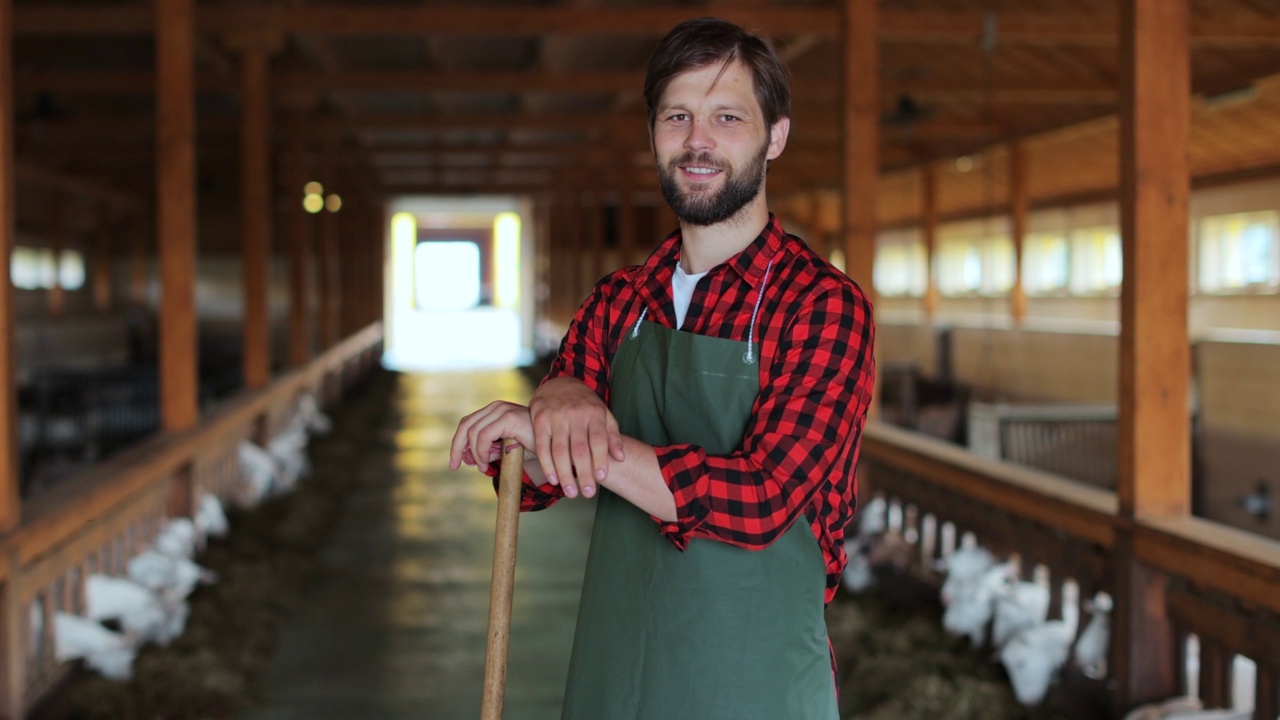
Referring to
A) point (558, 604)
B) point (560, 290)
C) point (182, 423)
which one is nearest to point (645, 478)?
point (558, 604)

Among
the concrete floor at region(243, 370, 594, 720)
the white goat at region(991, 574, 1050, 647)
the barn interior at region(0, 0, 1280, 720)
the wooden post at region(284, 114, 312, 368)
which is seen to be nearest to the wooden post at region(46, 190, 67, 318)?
the barn interior at region(0, 0, 1280, 720)

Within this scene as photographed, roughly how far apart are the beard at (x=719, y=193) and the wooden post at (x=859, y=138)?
469 cm

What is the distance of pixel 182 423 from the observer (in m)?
6.09

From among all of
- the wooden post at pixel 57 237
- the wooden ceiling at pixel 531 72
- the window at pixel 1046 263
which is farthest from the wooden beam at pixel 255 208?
the window at pixel 1046 263

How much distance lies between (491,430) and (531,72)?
976 centimetres

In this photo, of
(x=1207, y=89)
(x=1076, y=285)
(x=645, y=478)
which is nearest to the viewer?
(x=645, y=478)

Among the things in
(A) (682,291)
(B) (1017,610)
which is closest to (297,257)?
(B) (1017,610)

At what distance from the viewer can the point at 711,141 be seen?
1.41 meters

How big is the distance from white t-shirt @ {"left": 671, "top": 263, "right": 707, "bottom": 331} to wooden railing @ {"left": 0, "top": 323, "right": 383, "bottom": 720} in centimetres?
252

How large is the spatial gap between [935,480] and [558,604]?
1.67 m

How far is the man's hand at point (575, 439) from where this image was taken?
1.26m

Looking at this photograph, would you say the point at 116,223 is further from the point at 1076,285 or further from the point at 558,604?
the point at 558,604

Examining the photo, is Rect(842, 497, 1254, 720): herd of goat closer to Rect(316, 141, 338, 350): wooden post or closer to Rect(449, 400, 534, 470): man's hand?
Rect(449, 400, 534, 470): man's hand

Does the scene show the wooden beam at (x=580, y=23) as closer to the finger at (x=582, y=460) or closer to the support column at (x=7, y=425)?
the support column at (x=7, y=425)
